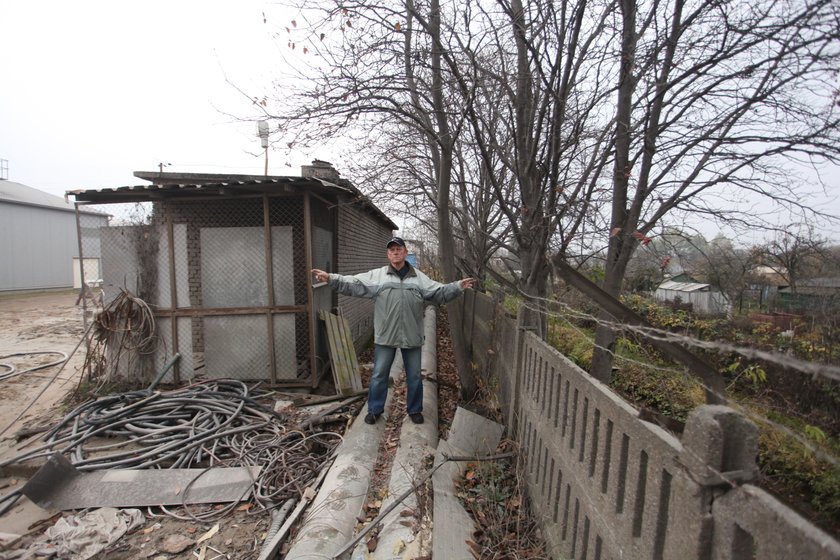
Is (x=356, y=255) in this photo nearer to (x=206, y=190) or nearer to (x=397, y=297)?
(x=206, y=190)

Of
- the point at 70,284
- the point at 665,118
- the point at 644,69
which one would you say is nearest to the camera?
the point at 644,69

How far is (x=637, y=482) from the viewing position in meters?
1.55

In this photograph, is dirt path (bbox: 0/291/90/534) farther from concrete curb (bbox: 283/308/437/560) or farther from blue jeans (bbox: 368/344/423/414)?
blue jeans (bbox: 368/344/423/414)

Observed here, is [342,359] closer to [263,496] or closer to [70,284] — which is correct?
[263,496]

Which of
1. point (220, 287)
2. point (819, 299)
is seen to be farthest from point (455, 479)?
point (819, 299)

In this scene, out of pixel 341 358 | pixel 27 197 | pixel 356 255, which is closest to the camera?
pixel 341 358

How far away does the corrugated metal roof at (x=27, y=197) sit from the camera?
925 inches

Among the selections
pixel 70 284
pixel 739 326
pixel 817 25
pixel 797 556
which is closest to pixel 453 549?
pixel 797 556

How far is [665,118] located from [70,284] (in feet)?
114

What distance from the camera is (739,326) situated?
1123 centimetres

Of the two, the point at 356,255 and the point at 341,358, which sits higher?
the point at 356,255

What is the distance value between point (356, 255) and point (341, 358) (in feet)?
13.0

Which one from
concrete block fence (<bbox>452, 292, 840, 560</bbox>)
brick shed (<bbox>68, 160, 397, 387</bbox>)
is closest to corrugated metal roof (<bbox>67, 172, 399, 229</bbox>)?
brick shed (<bbox>68, 160, 397, 387</bbox>)

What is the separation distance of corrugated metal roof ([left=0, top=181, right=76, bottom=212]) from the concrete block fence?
98.1 feet
